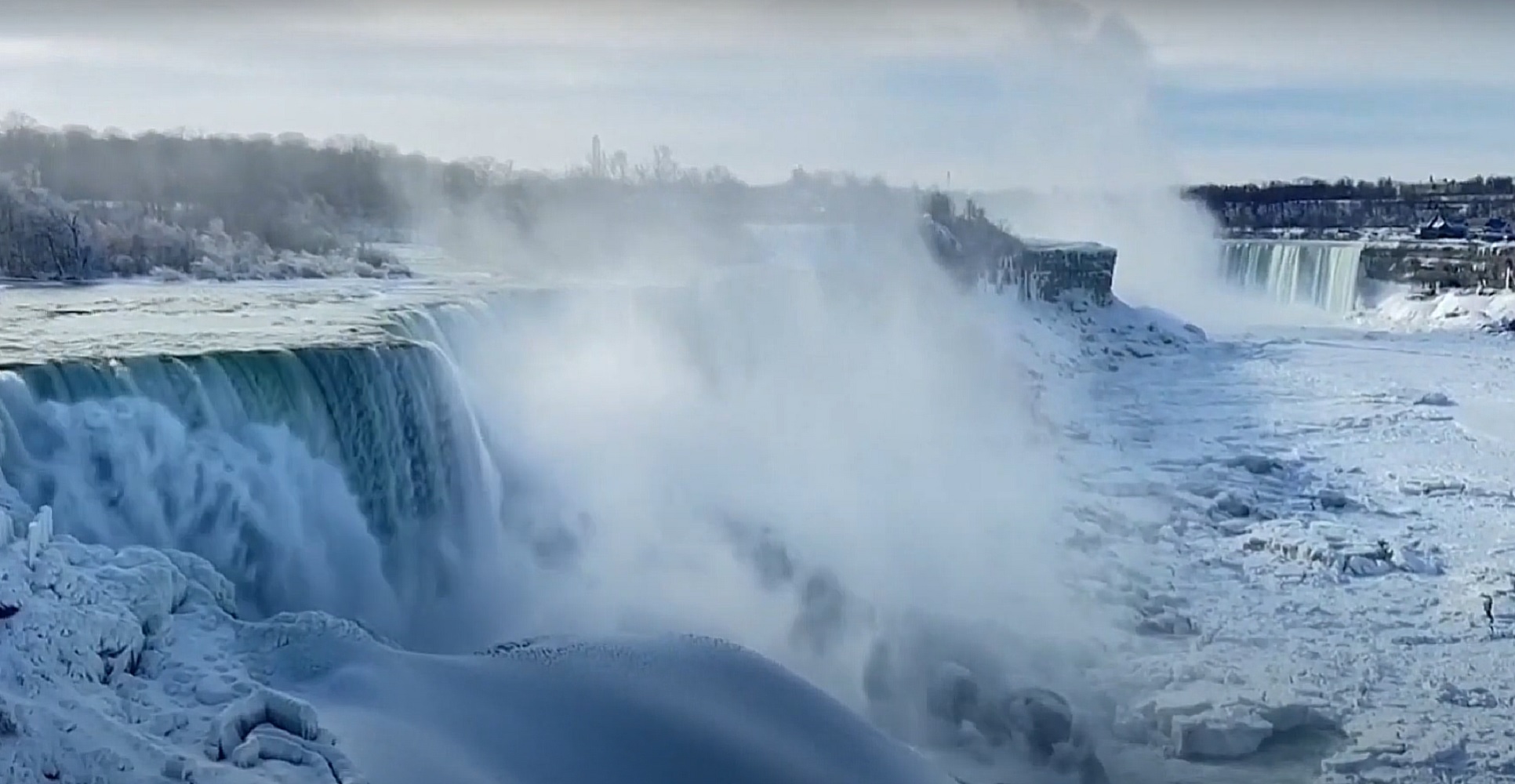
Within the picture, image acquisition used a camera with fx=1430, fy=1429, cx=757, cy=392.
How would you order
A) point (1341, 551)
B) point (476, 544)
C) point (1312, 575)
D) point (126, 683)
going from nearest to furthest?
point (126, 683) → point (476, 544) → point (1312, 575) → point (1341, 551)

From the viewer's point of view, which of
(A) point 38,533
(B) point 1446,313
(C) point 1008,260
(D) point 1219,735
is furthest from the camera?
(B) point 1446,313

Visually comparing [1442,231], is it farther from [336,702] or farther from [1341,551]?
[336,702]

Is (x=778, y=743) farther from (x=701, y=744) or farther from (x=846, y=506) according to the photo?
(x=846, y=506)

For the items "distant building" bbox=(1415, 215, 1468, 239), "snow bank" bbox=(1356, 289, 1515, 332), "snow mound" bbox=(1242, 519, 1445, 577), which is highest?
"distant building" bbox=(1415, 215, 1468, 239)

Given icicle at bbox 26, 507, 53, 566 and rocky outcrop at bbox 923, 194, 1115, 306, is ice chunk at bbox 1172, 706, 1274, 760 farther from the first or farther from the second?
rocky outcrop at bbox 923, 194, 1115, 306

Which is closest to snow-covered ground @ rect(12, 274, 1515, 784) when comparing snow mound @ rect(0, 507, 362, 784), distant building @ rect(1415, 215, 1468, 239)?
snow mound @ rect(0, 507, 362, 784)

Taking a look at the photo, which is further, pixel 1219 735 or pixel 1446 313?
pixel 1446 313

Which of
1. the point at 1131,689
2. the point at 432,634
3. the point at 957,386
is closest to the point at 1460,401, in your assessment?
the point at 957,386

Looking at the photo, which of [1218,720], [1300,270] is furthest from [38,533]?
[1300,270]
